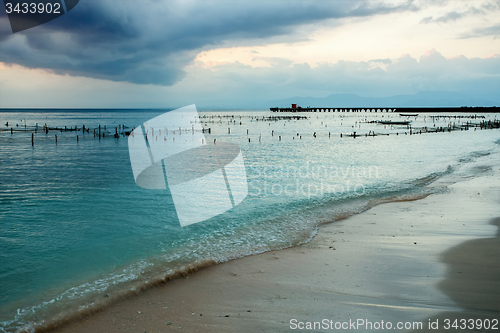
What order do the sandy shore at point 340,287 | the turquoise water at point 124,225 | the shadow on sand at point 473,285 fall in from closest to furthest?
the shadow on sand at point 473,285 < the sandy shore at point 340,287 < the turquoise water at point 124,225

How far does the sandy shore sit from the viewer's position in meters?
5.12

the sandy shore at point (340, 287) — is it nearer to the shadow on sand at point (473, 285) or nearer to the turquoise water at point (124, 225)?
the shadow on sand at point (473, 285)

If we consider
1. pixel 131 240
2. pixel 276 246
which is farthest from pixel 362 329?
pixel 131 240

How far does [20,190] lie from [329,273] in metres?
18.9

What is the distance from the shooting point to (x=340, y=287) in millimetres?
6168

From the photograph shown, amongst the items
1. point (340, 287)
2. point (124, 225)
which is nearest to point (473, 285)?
point (340, 287)

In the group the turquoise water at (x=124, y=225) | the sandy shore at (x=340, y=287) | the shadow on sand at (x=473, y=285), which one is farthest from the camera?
the turquoise water at (x=124, y=225)

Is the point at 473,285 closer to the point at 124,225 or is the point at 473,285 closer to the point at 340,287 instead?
the point at 340,287

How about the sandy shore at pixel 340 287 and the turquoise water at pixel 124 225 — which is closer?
the sandy shore at pixel 340 287

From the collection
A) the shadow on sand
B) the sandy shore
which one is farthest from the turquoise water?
the shadow on sand

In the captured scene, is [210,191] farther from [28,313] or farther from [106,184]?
[28,313]

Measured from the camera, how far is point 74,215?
13.4 metres

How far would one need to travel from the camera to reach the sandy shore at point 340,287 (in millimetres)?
5125

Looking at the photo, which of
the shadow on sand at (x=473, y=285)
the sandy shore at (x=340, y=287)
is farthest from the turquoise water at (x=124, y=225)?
the shadow on sand at (x=473, y=285)
